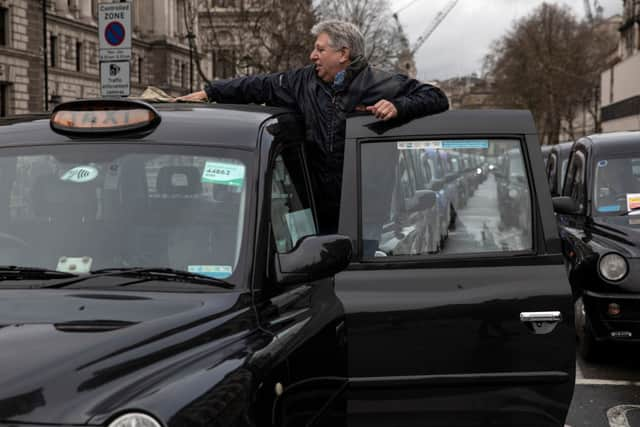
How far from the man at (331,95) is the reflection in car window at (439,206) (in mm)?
195

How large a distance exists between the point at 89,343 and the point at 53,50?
225ft

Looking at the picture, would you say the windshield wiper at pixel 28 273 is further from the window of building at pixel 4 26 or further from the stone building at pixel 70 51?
the window of building at pixel 4 26

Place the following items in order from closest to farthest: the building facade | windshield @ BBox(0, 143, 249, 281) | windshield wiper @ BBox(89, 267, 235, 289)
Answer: windshield wiper @ BBox(89, 267, 235, 289)
windshield @ BBox(0, 143, 249, 281)
the building facade

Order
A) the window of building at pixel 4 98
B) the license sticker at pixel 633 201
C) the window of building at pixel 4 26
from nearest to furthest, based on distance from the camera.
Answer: the license sticker at pixel 633 201 < the window of building at pixel 4 26 < the window of building at pixel 4 98

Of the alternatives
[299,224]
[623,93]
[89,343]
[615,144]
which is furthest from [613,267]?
[623,93]

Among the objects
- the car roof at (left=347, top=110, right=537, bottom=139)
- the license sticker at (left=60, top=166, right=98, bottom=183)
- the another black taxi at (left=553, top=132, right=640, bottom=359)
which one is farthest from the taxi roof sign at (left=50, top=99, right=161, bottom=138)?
the another black taxi at (left=553, top=132, right=640, bottom=359)

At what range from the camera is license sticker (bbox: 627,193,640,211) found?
8.31 meters

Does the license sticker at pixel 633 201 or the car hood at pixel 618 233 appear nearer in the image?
the car hood at pixel 618 233

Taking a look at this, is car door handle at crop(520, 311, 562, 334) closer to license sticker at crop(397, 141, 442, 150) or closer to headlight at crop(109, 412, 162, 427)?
license sticker at crop(397, 141, 442, 150)

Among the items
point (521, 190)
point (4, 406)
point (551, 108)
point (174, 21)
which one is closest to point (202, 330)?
point (4, 406)

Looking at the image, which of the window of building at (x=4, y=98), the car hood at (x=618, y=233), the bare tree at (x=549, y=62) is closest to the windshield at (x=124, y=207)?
the car hood at (x=618, y=233)

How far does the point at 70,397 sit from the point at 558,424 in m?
2.28

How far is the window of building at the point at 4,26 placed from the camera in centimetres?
5728

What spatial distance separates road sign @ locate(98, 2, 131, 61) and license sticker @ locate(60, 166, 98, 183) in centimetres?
831
